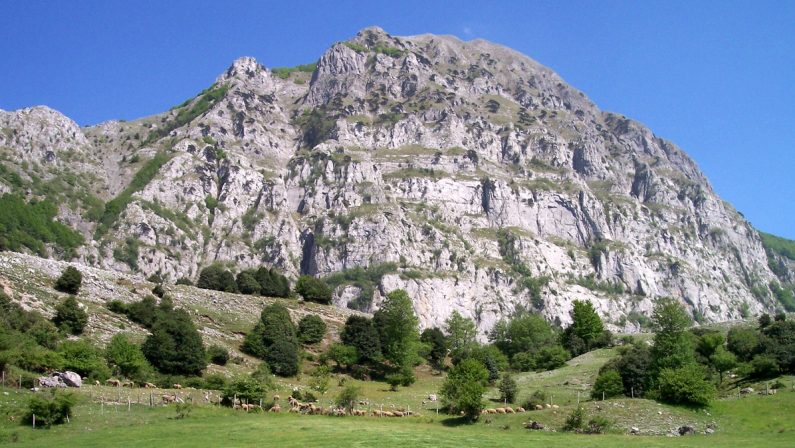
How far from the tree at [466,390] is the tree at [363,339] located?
85.1ft

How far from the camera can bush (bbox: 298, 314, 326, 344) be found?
307ft

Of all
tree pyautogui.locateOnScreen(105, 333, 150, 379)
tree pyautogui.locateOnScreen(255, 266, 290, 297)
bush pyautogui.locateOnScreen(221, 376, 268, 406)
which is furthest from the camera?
tree pyautogui.locateOnScreen(255, 266, 290, 297)

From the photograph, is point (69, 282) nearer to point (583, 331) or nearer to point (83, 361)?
point (83, 361)

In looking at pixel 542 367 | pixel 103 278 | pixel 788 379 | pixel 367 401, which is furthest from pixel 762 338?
pixel 103 278

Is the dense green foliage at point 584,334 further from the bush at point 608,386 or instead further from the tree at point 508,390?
the tree at point 508,390

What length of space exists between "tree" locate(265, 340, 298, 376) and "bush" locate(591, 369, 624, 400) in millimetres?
36013

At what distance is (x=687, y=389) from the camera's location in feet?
178

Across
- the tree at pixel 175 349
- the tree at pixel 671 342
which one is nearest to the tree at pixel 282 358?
the tree at pixel 175 349

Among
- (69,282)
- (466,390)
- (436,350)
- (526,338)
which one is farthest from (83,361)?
(526,338)

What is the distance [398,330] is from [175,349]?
36.2 m

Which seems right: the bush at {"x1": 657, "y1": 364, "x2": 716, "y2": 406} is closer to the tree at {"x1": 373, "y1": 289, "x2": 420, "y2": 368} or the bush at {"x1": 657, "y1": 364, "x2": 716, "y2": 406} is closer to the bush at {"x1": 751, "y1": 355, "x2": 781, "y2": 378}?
the bush at {"x1": 751, "y1": 355, "x2": 781, "y2": 378}

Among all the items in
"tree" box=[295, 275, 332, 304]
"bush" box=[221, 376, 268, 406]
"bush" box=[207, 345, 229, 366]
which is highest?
"tree" box=[295, 275, 332, 304]

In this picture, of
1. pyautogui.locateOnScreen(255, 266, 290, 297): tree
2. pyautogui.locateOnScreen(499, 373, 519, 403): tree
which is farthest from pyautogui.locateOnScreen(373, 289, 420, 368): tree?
pyautogui.locateOnScreen(499, 373, 519, 403): tree

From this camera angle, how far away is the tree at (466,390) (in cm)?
5447
